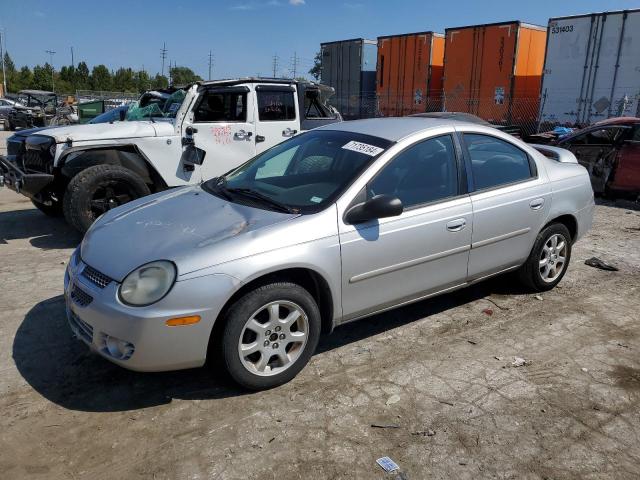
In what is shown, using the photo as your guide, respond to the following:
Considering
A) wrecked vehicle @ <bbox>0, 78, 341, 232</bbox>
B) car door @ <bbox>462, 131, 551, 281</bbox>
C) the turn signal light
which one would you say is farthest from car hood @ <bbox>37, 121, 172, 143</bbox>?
the turn signal light

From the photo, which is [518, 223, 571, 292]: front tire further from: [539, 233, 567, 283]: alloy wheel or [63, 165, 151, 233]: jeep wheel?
[63, 165, 151, 233]: jeep wheel

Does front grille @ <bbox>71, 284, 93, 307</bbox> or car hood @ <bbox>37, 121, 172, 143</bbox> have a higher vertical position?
car hood @ <bbox>37, 121, 172, 143</bbox>

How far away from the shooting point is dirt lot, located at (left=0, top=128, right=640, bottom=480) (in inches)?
105

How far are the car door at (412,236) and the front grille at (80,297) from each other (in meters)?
1.51

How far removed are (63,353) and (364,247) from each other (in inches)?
87.4

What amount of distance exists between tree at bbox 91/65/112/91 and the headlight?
80413 mm

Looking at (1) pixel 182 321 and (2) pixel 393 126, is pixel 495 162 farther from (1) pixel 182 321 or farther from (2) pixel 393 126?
(1) pixel 182 321

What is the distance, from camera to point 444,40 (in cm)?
2103

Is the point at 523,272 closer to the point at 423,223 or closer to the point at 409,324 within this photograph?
the point at 409,324

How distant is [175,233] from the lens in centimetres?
326

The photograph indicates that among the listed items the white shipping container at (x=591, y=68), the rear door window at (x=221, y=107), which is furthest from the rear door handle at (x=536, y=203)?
the white shipping container at (x=591, y=68)

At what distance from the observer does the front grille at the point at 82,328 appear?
306cm

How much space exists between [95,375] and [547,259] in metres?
3.84

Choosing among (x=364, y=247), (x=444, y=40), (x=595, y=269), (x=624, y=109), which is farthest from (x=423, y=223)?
(x=444, y=40)
